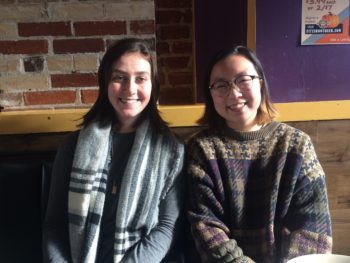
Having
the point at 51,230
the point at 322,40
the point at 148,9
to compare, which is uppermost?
the point at 148,9

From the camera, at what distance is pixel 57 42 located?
1.47m

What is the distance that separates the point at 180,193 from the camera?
50.6 inches

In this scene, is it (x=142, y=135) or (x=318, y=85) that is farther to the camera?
(x=318, y=85)

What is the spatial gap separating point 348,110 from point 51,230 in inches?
48.3

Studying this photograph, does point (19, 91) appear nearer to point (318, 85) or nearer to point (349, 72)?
point (318, 85)

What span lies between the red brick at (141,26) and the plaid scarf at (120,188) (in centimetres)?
42

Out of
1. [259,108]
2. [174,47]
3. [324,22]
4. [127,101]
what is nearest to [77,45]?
[127,101]

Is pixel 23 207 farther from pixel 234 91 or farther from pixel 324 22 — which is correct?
pixel 324 22

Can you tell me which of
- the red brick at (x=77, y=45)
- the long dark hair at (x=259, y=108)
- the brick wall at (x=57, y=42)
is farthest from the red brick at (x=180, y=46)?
the long dark hair at (x=259, y=108)

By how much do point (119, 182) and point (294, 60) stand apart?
87 centimetres

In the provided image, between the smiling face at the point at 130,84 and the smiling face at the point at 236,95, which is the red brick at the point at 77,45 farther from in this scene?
the smiling face at the point at 236,95

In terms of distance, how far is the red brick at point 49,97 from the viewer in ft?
4.93

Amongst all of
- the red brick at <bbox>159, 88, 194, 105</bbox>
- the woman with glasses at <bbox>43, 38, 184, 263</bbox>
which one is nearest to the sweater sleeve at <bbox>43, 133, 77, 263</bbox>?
the woman with glasses at <bbox>43, 38, 184, 263</bbox>

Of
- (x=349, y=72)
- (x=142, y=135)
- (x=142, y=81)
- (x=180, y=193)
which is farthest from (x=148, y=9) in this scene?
(x=349, y=72)
